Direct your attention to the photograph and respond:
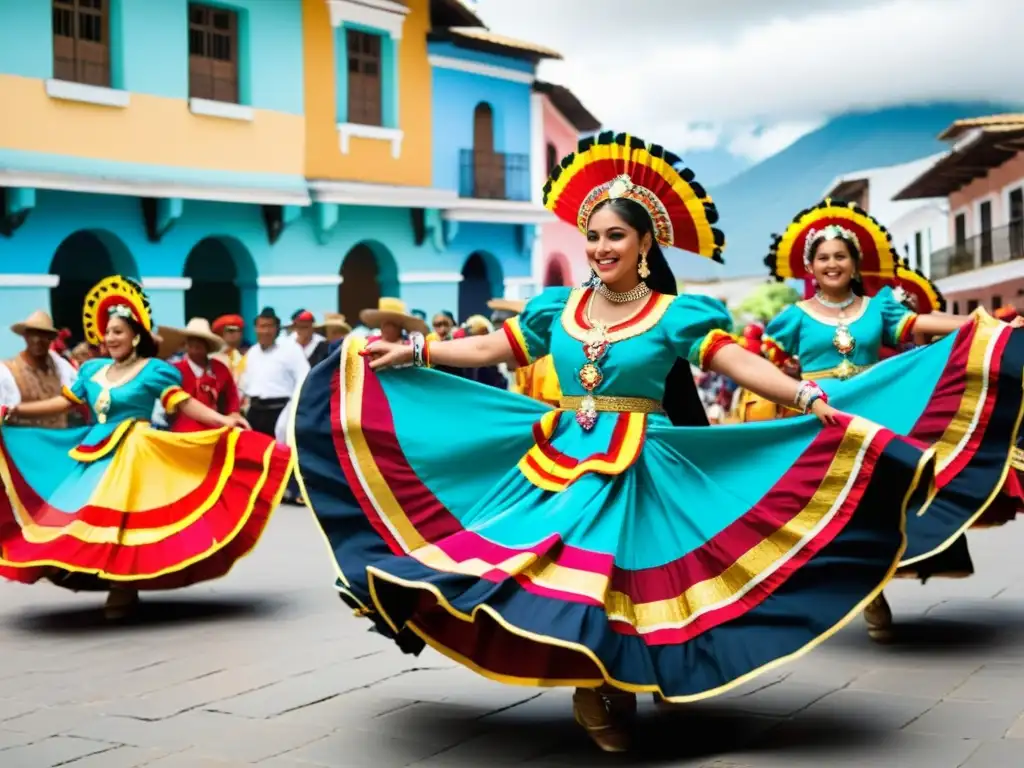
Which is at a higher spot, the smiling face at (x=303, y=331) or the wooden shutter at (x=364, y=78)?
the wooden shutter at (x=364, y=78)

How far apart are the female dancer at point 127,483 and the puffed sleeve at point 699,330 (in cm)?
337

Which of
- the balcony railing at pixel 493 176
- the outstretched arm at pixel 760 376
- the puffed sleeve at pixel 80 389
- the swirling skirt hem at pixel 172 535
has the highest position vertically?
the balcony railing at pixel 493 176

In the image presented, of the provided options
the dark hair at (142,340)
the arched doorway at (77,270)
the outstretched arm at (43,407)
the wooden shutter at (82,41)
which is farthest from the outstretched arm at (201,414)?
the arched doorway at (77,270)

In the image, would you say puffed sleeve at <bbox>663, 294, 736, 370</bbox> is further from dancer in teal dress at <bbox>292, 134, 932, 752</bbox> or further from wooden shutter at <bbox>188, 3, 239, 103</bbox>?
wooden shutter at <bbox>188, 3, 239, 103</bbox>

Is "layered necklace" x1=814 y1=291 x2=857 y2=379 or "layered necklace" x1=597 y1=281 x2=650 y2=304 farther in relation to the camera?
"layered necklace" x1=814 y1=291 x2=857 y2=379

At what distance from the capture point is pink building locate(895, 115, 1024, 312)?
31734 mm

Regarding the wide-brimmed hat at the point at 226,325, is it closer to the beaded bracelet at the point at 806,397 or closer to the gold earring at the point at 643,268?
the gold earring at the point at 643,268

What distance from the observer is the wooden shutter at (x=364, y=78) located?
23.8 meters

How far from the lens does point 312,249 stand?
2322 cm

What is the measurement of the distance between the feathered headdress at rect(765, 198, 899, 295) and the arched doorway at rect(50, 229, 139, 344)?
1325 centimetres

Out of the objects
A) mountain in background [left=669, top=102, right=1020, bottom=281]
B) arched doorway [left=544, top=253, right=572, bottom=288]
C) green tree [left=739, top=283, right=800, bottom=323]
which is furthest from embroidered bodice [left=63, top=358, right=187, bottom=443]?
mountain in background [left=669, top=102, right=1020, bottom=281]

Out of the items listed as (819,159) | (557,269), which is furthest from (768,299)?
(819,159)

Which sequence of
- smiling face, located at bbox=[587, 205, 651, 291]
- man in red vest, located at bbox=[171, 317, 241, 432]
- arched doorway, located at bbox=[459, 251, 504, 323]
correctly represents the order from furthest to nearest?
arched doorway, located at bbox=[459, 251, 504, 323] < man in red vest, located at bbox=[171, 317, 241, 432] < smiling face, located at bbox=[587, 205, 651, 291]

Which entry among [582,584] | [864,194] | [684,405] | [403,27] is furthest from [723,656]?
[864,194]
